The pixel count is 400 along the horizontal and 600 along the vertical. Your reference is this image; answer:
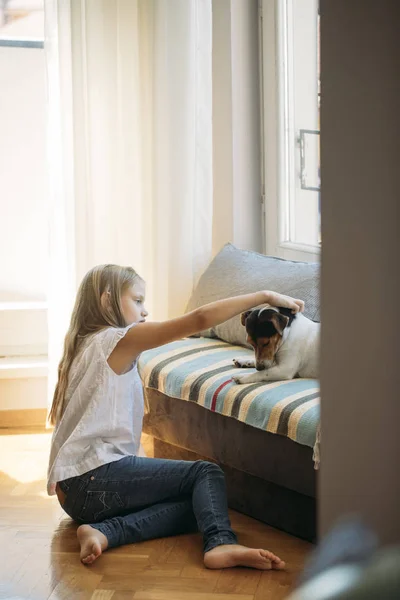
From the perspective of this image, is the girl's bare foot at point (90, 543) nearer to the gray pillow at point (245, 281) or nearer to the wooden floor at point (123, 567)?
the wooden floor at point (123, 567)

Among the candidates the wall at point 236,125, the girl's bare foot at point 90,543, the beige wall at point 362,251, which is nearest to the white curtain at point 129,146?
the wall at point 236,125

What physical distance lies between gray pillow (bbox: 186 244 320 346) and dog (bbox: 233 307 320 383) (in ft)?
0.49

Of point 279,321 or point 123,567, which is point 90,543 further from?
point 279,321

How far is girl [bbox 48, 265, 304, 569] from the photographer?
83.7 inches

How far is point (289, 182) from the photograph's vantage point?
327cm

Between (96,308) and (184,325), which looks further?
(96,308)

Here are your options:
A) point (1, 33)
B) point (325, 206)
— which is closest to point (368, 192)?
point (325, 206)

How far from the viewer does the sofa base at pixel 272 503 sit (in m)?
2.12

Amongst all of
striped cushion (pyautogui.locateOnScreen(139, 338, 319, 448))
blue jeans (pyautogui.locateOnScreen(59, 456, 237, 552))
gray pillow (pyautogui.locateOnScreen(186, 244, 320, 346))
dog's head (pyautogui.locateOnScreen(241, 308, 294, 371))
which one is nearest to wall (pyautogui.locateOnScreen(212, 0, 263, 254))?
gray pillow (pyautogui.locateOnScreen(186, 244, 320, 346))

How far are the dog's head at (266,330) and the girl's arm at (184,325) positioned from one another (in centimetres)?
9

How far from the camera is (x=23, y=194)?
3461mm

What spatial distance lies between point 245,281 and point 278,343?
0.57 m

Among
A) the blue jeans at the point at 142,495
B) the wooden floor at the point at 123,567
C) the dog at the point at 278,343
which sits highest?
the dog at the point at 278,343

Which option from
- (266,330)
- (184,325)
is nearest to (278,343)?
(266,330)
